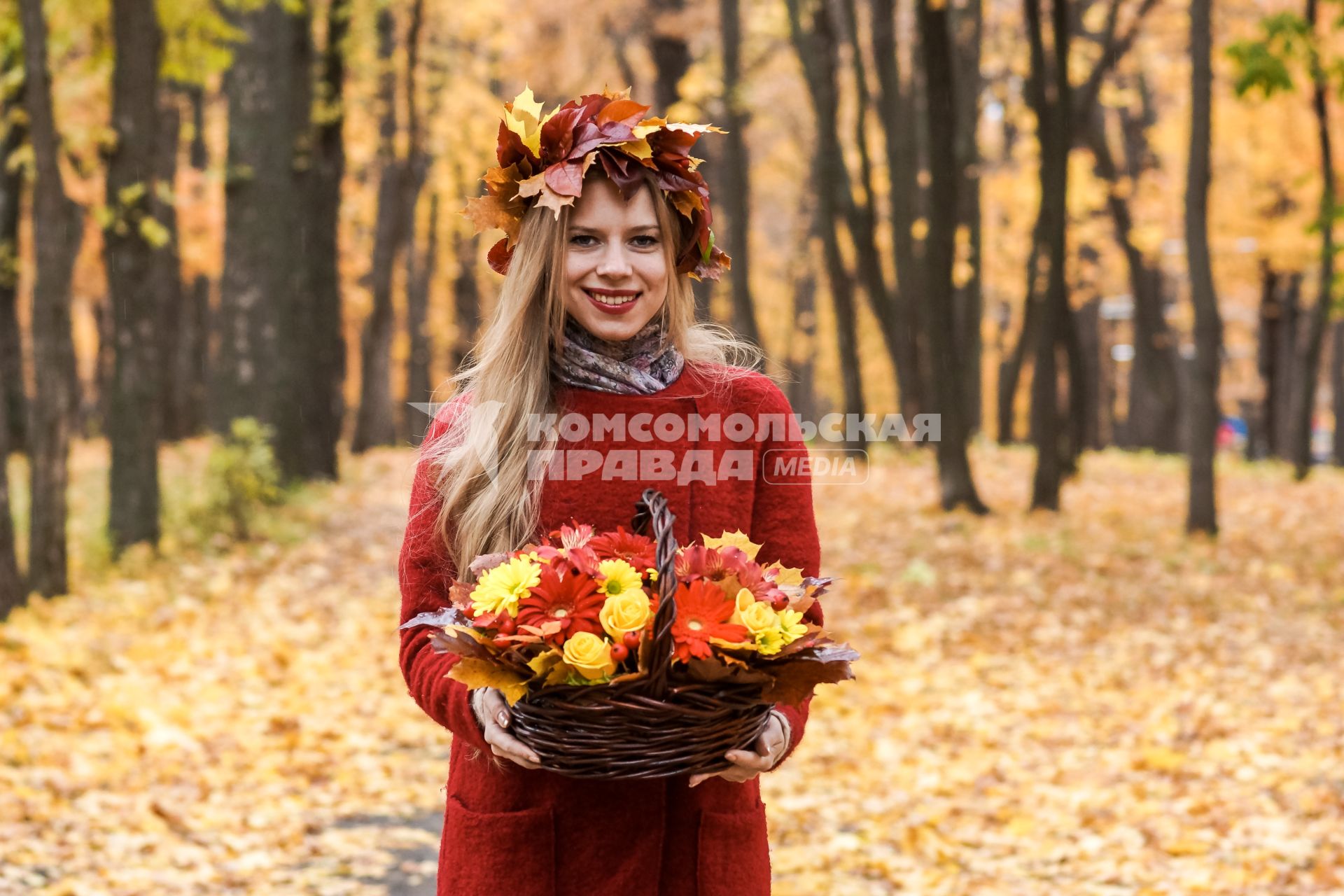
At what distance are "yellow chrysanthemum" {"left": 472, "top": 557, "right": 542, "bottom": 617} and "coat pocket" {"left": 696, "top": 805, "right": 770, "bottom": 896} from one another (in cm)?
58

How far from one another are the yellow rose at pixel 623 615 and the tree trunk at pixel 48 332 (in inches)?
301

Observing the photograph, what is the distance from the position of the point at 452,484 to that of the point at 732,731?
71 cm

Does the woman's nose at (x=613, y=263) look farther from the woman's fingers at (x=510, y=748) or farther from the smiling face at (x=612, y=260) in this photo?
the woman's fingers at (x=510, y=748)

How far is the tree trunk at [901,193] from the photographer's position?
15.1m

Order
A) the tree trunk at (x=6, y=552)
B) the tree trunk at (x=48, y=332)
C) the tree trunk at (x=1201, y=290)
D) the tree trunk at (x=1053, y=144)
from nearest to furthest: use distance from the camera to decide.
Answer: the tree trunk at (x=6, y=552), the tree trunk at (x=48, y=332), the tree trunk at (x=1201, y=290), the tree trunk at (x=1053, y=144)

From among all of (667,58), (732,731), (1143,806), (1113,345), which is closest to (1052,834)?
(1143,806)

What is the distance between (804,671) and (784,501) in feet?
1.67

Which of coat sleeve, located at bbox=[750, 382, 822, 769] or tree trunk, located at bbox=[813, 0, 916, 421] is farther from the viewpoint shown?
tree trunk, located at bbox=[813, 0, 916, 421]

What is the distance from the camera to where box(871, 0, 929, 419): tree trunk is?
595 inches

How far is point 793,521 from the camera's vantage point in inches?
95.0

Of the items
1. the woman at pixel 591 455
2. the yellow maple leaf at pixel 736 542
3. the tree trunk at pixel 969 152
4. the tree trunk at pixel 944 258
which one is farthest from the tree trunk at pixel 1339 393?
the yellow maple leaf at pixel 736 542

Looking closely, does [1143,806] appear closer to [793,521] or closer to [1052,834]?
[1052,834]

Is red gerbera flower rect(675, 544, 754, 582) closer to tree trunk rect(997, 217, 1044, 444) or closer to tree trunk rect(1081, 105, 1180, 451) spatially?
tree trunk rect(997, 217, 1044, 444)

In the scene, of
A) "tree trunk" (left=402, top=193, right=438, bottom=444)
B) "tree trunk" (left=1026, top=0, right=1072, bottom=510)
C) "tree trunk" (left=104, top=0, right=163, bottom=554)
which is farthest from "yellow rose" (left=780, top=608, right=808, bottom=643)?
"tree trunk" (left=402, top=193, right=438, bottom=444)
